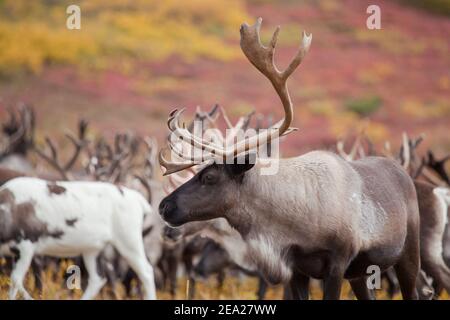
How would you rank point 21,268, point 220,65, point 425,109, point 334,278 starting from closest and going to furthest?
1. point 334,278
2. point 21,268
3. point 425,109
4. point 220,65

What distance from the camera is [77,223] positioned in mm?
7102

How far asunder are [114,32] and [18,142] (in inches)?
630

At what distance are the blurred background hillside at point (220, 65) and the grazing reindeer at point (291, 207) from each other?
1738 cm

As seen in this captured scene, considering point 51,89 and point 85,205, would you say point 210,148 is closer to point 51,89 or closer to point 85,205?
point 85,205

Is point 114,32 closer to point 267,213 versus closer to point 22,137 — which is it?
point 22,137

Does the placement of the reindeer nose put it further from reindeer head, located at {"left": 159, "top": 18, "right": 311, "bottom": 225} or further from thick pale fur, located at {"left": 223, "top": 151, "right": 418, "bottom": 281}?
thick pale fur, located at {"left": 223, "top": 151, "right": 418, "bottom": 281}

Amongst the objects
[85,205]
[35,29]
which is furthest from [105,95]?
[85,205]

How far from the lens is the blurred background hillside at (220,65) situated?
991 inches

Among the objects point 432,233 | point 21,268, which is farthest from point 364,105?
point 21,268

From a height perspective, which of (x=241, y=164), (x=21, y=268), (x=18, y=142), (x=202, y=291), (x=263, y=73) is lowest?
(x=202, y=291)

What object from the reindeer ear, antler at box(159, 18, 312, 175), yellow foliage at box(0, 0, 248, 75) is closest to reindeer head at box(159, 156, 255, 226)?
the reindeer ear

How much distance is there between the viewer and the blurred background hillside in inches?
991
